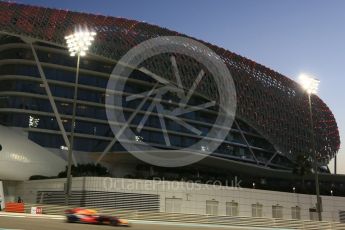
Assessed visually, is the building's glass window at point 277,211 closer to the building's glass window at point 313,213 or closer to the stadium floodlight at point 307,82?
the building's glass window at point 313,213

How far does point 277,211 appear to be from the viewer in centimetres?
5897

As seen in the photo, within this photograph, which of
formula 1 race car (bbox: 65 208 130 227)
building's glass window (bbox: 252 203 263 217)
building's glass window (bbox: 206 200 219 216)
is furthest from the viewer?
building's glass window (bbox: 252 203 263 217)

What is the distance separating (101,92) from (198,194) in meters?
32.8

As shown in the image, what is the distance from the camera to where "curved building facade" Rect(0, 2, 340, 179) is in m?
66.8

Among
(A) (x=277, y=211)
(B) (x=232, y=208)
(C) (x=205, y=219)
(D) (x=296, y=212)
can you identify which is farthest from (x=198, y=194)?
(C) (x=205, y=219)

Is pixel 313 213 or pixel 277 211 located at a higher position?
pixel 277 211

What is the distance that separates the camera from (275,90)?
88.8 meters

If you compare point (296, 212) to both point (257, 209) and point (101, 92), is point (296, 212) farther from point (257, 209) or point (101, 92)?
point (101, 92)

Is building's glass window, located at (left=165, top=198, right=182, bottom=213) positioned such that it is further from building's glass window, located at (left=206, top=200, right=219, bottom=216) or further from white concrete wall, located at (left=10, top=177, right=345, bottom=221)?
building's glass window, located at (left=206, top=200, right=219, bottom=216)

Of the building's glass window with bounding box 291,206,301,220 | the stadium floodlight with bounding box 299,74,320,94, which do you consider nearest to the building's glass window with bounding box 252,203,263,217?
the building's glass window with bounding box 291,206,301,220

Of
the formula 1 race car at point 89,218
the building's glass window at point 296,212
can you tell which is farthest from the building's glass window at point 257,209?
the formula 1 race car at point 89,218

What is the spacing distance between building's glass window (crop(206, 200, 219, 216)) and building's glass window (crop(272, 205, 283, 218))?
924 centimetres

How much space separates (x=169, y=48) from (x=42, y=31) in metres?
19.6

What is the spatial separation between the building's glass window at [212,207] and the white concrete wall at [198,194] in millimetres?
372
